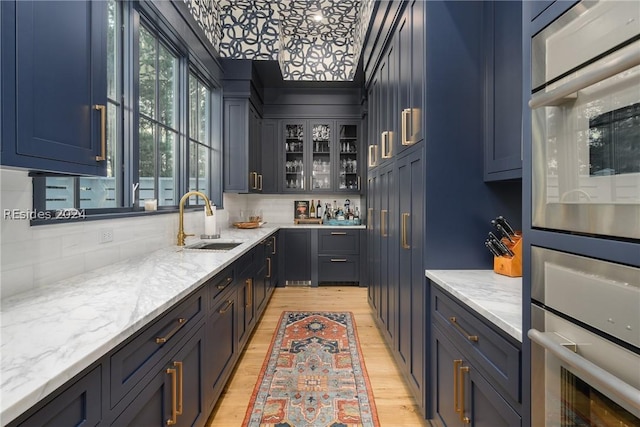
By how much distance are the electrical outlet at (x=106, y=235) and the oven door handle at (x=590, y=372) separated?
1.96m

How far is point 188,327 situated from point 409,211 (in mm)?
1387

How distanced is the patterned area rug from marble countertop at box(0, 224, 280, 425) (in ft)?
3.29

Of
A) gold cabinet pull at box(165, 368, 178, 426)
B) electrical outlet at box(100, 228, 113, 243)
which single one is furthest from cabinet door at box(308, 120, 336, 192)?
gold cabinet pull at box(165, 368, 178, 426)

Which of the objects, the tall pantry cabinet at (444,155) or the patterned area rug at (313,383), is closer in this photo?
the tall pantry cabinet at (444,155)

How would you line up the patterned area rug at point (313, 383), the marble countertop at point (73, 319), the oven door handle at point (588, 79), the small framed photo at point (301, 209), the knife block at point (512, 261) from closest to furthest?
the oven door handle at point (588, 79) → the marble countertop at point (73, 319) → the knife block at point (512, 261) → the patterned area rug at point (313, 383) → the small framed photo at point (301, 209)

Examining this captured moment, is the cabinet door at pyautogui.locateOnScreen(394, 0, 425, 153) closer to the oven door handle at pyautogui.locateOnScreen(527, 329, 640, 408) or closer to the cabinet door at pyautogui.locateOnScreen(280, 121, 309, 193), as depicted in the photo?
the oven door handle at pyautogui.locateOnScreen(527, 329, 640, 408)

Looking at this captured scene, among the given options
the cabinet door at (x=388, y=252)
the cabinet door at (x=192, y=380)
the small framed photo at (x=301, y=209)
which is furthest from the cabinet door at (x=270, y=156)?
the cabinet door at (x=192, y=380)

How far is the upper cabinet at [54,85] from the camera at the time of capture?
91 cm

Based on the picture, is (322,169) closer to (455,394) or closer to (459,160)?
(459,160)

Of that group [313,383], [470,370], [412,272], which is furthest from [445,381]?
[313,383]

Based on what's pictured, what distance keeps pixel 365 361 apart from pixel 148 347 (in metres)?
1.91

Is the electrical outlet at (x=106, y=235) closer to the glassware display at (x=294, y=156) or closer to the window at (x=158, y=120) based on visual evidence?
the window at (x=158, y=120)

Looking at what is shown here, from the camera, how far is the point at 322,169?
5086mm

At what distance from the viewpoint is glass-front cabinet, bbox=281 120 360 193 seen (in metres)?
5.01
